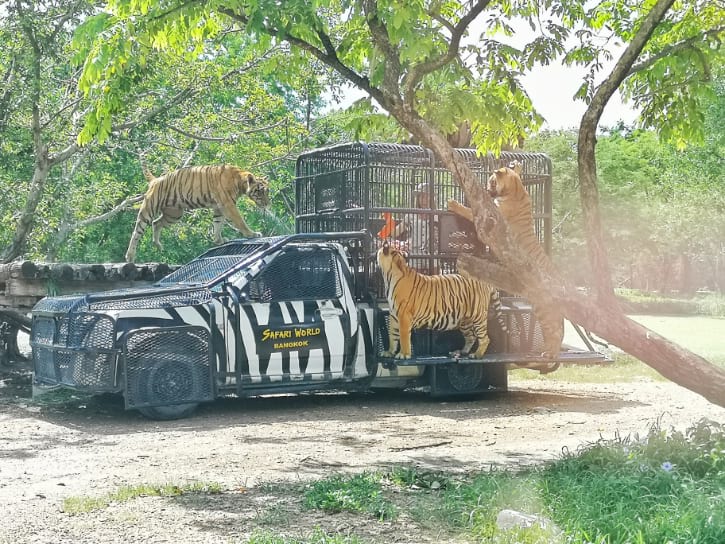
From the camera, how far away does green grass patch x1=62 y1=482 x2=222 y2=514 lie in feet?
21.4

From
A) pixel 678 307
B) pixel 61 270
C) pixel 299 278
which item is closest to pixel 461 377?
pixel 299 278

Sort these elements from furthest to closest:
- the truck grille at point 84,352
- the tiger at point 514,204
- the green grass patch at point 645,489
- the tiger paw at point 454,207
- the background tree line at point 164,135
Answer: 1. the background tree line at point 164,135
2. the tiger at point 514,204
3. the tiger paw at point 454,207
4. the truck grille at point 84,352
5. the green grass patch at point 645,489

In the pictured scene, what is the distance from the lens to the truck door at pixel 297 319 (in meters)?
11.2

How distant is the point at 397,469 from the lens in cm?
753

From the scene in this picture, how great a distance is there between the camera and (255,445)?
930 cm

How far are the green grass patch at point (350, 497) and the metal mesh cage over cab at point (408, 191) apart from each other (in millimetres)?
5624

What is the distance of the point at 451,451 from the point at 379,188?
168 inches

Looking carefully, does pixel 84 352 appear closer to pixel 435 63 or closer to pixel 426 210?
pixel 426 210

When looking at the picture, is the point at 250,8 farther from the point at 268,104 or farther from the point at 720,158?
the point at 720,158

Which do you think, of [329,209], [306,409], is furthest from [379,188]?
[306,409]

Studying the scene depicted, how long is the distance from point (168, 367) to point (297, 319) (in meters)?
1.51

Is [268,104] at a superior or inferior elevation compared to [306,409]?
superior

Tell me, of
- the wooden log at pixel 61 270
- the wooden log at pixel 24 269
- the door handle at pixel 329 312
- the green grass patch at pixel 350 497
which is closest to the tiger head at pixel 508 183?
the door handle at pixel 329 312

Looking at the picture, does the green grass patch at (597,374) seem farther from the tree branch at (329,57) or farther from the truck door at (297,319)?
the tree branch at (329,57)
